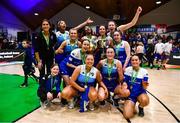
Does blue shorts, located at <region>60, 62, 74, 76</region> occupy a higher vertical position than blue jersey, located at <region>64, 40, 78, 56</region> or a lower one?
lower

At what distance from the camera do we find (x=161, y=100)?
495 cm

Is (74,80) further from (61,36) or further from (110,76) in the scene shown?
(61,36)

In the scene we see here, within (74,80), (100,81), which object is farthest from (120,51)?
(74,80)

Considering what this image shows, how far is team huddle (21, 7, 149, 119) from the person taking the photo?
3975 mm

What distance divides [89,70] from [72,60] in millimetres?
470

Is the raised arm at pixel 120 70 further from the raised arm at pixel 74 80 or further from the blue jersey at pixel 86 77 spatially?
the raised arm at pixel 74 80

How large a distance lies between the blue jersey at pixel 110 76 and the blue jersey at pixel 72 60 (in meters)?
0.41

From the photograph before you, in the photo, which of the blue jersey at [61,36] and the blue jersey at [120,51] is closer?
the blue jersey at [120,51]

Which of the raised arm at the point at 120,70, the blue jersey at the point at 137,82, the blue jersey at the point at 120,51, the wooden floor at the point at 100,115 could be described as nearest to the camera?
the wooden floor at the point at 100,115

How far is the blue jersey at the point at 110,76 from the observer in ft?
14.1

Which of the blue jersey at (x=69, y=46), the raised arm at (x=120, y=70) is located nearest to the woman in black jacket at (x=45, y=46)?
the blue jersey at (x=69, y=46)

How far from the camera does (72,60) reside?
4.42m

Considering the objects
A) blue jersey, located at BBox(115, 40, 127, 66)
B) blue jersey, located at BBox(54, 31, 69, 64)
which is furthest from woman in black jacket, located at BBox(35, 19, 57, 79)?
blue jersey, located at BBox(115, 40, 127, 66)

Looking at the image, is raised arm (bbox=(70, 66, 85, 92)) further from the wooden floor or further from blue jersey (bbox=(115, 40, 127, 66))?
blue jersey (bbox=(115, 40, 127, 66))
